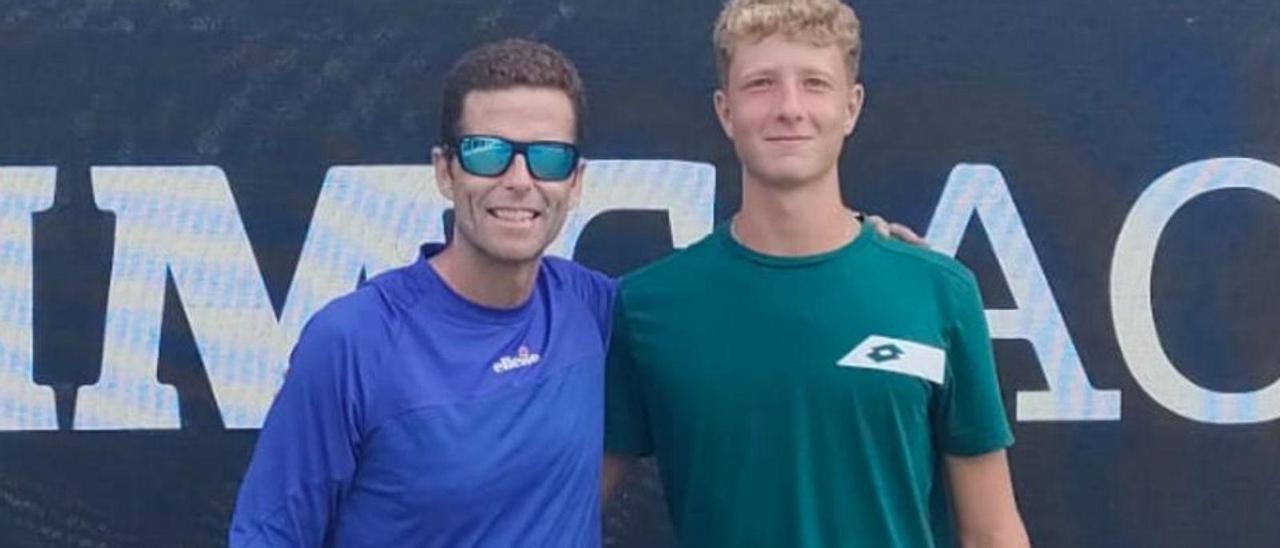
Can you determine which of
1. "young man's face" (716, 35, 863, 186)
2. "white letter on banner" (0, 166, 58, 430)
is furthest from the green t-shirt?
"white letter on banner" (0, 166, 58, 430)

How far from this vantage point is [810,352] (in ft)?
5.60

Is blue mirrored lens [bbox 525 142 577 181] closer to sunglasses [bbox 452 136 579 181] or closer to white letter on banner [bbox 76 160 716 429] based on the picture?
sunglasses [bbox 452 136 579 181]

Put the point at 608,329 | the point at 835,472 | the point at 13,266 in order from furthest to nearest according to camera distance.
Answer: the point at 13,266 < the point at 608,329 < the point at 835,472

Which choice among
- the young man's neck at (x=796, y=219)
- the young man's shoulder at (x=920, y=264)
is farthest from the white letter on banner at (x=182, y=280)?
the young man's shoulder at (x=920, y=264)

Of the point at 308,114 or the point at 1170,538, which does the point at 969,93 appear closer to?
the point at 1170,538

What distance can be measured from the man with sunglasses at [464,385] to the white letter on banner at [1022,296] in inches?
31.9

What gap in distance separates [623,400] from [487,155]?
0.36 meters

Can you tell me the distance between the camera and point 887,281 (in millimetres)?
1729

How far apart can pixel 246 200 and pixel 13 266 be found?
335mm

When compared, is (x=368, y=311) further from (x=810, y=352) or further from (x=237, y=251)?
(x=237, y=251)

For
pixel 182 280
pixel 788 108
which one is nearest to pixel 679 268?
pixel 788 108

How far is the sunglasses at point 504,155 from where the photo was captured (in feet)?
5.36

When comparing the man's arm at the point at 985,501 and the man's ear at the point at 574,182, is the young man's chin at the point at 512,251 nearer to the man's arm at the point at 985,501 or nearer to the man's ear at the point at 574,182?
the man's ear at the point at 574,182

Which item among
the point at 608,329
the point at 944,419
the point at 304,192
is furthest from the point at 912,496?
the point at 304,192
